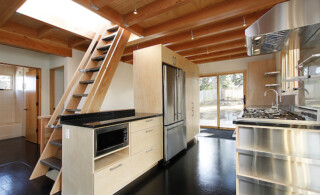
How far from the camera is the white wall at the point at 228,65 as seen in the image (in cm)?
526

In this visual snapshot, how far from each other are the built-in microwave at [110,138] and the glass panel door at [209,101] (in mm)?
4733

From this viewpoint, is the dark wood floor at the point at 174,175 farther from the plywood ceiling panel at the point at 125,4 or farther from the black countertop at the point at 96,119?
the plywood ceiling panel at the point at 125,4

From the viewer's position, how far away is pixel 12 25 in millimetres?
2834

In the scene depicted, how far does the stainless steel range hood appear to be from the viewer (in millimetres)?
1384

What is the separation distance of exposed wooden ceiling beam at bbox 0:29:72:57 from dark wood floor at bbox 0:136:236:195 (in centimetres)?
242

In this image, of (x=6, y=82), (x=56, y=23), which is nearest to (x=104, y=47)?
(x=56, y=23)

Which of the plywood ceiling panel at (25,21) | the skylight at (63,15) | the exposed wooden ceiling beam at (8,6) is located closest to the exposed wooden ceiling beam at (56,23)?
the skylight at (63,15)

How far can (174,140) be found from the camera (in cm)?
309

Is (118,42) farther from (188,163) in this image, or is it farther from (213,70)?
(213,70)

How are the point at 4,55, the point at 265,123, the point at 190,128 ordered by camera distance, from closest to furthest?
1. the point at 265,123
2. the point at 4,55
3. the point at 190,128

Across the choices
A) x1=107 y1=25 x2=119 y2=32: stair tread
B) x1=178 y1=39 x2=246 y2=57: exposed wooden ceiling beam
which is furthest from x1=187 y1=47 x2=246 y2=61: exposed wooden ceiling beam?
x1=107 y1=25 x2=119 y2=32: stair tread

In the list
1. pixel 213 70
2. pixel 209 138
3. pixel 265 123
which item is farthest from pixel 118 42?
pixel 213 70

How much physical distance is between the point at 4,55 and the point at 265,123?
536 cm

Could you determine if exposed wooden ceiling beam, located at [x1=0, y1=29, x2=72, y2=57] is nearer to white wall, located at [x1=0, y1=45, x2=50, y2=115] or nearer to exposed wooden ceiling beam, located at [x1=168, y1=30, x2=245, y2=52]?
white wall, located at [x1=0, y1=45, x2=50, y2=115]
